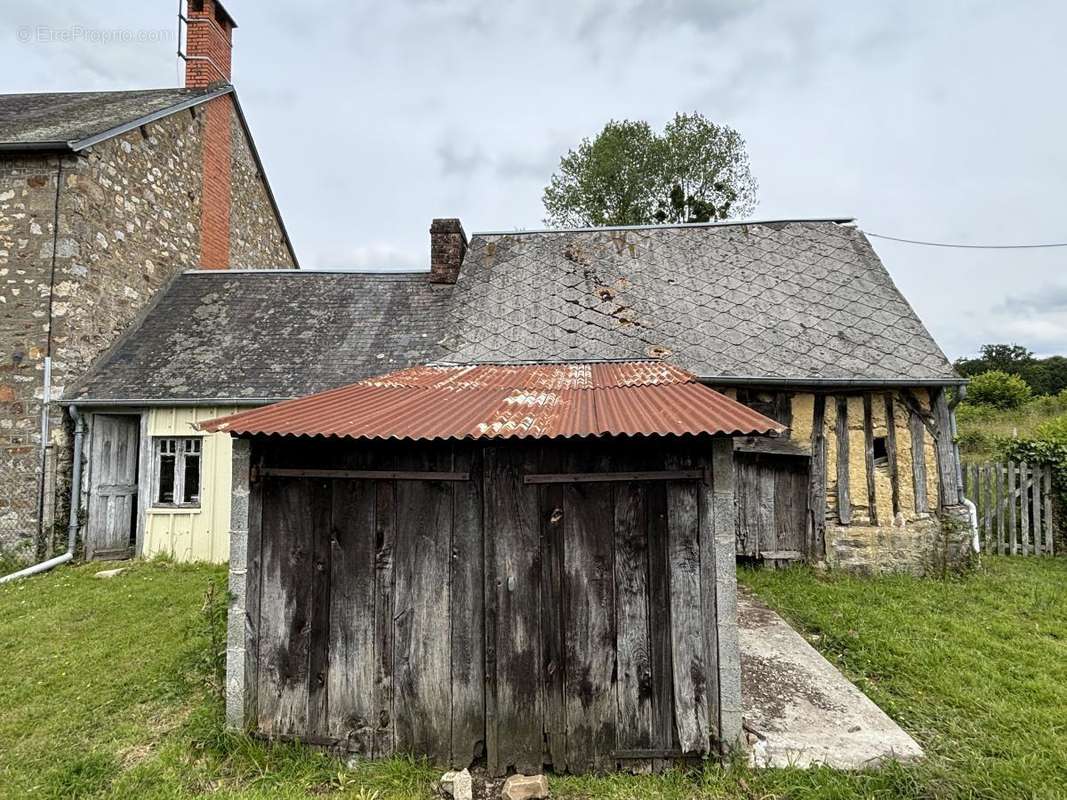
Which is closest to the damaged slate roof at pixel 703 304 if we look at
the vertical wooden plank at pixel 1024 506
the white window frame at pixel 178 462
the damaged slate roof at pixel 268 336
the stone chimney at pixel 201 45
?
the damaged slate roof at pixel 268 336

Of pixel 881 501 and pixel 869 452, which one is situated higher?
pixel 869 452

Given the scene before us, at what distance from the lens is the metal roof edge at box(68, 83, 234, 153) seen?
318 inches

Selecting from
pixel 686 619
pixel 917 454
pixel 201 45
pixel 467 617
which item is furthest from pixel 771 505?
pixel 201 45

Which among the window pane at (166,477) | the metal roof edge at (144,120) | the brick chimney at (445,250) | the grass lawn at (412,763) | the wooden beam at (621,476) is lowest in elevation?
the grass lawn at (412,763)

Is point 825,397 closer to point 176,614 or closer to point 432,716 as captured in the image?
point 432,716

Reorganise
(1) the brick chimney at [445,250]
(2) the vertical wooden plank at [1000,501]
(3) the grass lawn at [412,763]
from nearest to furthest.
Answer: (3) the grass lawn at [412,763] → (2) the vertical wooden plank at [1000,501] → (1) the brick chimney at [445,250]

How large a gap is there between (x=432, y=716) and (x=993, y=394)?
2876cm

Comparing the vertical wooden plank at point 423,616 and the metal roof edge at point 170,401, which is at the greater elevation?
the metal roof edge at point 170,401

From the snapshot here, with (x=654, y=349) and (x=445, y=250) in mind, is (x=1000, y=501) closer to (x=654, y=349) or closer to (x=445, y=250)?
(x=654, y=349)

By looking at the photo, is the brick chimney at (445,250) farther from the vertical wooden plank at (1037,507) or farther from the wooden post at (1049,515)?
the wooden post at (1049,515)

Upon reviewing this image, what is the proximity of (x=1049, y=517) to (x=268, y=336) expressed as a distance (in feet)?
41.8

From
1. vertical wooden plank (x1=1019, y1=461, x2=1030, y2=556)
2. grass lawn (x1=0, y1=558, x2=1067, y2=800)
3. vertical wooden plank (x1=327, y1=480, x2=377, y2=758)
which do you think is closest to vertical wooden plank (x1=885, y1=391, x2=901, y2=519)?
grass lawn (x1=0, y1=558, x2=1067, y2=800)

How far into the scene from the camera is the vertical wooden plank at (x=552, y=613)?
3289 millimetres

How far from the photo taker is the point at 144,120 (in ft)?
30.2
